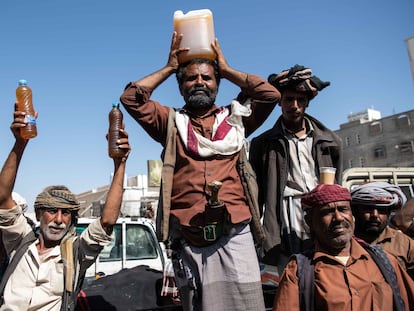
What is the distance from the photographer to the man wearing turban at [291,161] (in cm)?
297

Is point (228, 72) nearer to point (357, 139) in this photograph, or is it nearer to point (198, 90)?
point (198, 90)

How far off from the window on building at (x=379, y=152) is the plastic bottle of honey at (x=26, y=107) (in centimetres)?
4279

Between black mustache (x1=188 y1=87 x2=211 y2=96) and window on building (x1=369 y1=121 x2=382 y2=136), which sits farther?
window on building (x1=369 y1=121 x2=382 y2=136)

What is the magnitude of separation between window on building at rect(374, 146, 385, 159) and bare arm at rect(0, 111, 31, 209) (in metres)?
43.0

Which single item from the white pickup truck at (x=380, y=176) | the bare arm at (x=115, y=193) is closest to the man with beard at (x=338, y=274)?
the bare arm at (x=115, y=193)

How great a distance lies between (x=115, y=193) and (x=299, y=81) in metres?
1.66

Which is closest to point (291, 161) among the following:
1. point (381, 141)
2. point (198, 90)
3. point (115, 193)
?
point (198, 90)

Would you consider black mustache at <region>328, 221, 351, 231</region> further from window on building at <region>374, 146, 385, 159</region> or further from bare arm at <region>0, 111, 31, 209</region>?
window on building at <region>374, 146, 385, 159</region>

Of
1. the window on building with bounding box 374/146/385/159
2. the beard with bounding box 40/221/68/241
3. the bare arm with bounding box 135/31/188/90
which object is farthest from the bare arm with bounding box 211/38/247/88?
the window on building with bounding box 374/146/385/159

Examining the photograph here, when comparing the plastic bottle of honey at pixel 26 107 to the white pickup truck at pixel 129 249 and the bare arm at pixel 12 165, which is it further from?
the white pickup truck at pixel 129 249

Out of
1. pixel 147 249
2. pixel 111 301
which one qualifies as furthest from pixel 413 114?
pixel 111 301

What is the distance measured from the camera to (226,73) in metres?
2.87

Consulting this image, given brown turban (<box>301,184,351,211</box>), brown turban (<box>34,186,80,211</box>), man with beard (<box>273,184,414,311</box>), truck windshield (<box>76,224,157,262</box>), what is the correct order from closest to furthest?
man with beard (<box>273,184,414,311</box>), brown turban (<box>301,184,351,211</box>), brown turban (<box>34,186,80,211</box>), truck windshield (<box>76,224,157,262</box>)

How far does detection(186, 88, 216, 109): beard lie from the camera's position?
111 inches
